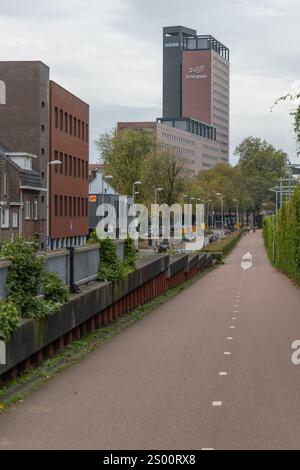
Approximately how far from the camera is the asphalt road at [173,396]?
884 cm

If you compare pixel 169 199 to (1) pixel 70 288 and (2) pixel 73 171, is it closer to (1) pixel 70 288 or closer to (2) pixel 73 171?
(2) pixel 73 171

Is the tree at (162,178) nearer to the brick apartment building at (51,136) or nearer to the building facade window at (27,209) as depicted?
the brick apartment building at (51,136)

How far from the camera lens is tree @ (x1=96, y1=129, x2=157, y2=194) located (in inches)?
4181

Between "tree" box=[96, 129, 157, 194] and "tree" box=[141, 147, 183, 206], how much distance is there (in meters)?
5.31

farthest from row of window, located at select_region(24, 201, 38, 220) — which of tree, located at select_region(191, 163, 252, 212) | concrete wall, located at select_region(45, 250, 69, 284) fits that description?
tree, located at select_region(191, 163, 252, 212)

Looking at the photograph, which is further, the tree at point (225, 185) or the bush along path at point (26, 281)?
the tree at point (225, 185)

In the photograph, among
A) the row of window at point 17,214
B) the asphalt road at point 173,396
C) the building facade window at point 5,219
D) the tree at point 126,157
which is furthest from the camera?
the tree at point 126,157

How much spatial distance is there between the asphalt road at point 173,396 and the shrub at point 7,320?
905mm

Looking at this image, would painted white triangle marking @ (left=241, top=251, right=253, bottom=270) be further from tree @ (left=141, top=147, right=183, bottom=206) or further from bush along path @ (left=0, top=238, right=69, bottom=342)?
bush along path @ (left=0, top=238, right=69, bottom=342)

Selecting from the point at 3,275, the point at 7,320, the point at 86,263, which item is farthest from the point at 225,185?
the point at 7,320

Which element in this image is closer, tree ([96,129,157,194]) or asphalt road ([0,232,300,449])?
asphalt road ([0,232,300,449])

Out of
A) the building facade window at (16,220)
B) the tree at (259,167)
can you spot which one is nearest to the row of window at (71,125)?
the building facade window at (16,220)

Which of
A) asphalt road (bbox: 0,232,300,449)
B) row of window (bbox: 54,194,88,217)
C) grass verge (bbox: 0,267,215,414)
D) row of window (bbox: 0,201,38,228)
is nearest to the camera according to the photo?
asphalt road (bbox: 0,232,300,449)

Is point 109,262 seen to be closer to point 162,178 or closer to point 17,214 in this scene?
point 17,214
